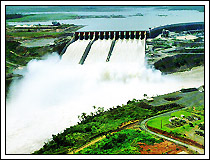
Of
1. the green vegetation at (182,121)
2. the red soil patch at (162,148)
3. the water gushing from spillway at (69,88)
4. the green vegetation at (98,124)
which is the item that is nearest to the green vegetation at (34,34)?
the water gushing from spillway at (69,88)

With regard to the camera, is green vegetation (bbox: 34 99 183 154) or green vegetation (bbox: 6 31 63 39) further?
green vegetation (bbox: 6 31 63 39)

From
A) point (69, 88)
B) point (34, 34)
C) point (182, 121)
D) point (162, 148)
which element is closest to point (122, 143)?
point (162, 148)

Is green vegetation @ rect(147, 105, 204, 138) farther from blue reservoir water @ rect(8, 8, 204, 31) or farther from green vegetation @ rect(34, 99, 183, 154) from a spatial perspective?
blue reservoir water @ rect(8, 8, 204, 31)

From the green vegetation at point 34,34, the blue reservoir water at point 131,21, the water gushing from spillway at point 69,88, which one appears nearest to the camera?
the water gushing from spillway at point 69,88

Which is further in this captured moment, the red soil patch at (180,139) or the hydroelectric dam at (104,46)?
the hydroelectric dam at (104,46)

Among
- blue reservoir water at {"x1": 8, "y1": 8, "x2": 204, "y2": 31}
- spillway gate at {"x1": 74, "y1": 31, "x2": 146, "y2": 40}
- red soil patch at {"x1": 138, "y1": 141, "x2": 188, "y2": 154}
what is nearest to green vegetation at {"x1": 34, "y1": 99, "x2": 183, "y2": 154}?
red soil patch at {"x1": 138, "y1": 141, "x2": 188, "y2": 154}

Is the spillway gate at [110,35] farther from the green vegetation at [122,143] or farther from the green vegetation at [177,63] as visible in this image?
the green vegetation at [122,143]

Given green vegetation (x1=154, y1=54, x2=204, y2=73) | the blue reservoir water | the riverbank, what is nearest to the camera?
the riverbank

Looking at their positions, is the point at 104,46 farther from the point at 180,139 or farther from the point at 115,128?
the point at 180,139
